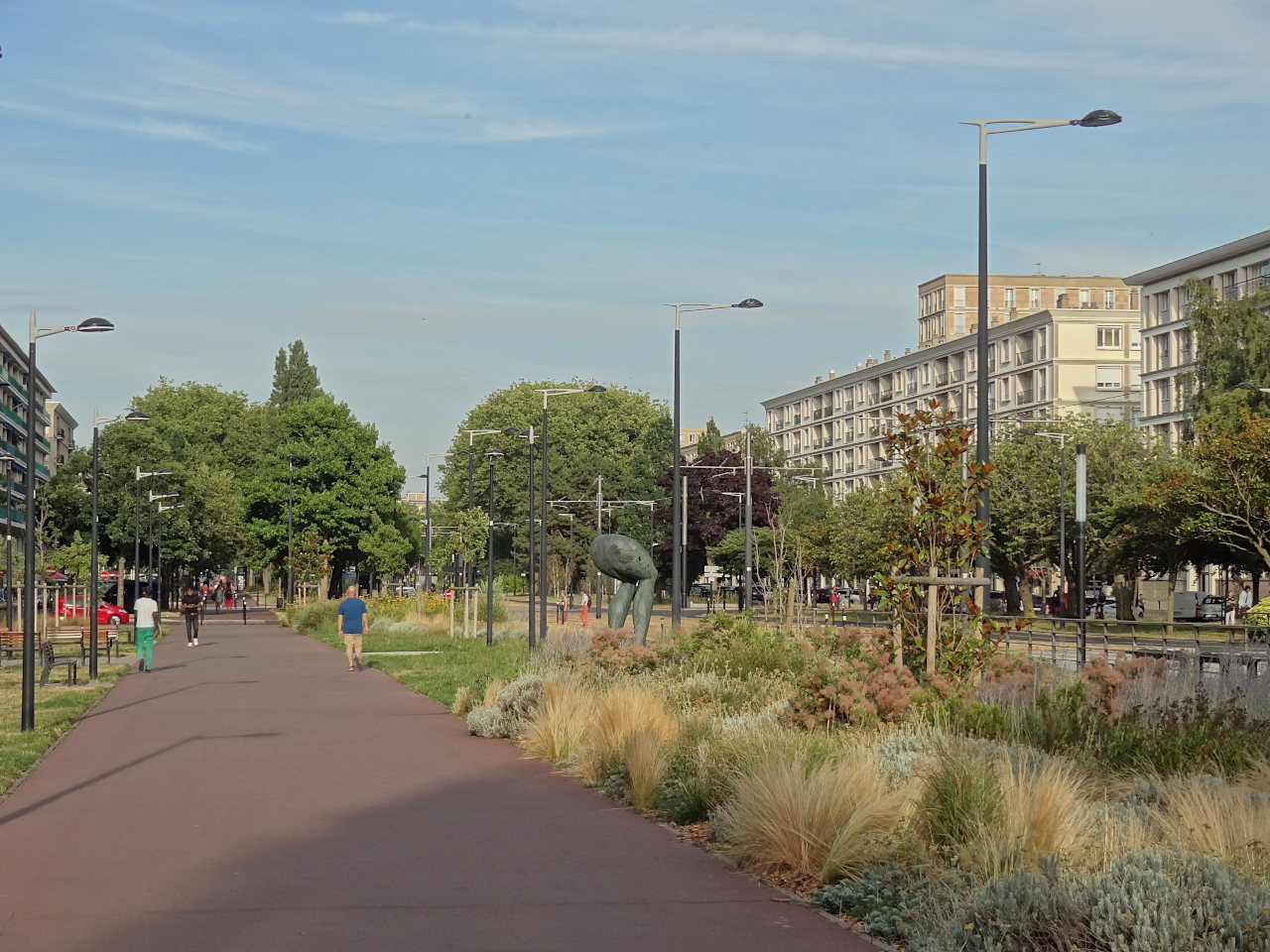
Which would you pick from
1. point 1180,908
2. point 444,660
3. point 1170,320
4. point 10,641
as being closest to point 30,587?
point 444,660

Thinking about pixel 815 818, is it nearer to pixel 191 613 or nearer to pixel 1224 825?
pixel 1224 825

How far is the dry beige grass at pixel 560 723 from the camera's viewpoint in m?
15.6

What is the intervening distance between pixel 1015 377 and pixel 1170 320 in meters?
18.1

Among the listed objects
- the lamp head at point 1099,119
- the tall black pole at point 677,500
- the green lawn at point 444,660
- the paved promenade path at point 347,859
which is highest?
the lamp head at point 1099,119

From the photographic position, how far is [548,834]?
11125mm

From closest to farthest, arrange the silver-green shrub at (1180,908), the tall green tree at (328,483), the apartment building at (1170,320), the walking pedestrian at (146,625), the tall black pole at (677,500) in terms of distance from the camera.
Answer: the silver-green shrub at (1180,908) → the walking pedestrian at (146,625) → the tall black pole at (677,500) → the apartment building at (1170,320) → the tall green tree at (328,483)

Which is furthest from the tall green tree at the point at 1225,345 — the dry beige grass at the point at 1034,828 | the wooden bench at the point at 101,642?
the dry beige grass at the point at 1034,828

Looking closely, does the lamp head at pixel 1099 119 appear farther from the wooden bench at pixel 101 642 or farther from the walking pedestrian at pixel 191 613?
the walking pedestrian at pixel 191 613

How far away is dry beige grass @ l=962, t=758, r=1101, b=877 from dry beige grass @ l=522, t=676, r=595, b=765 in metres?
6.98

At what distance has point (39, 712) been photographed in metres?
21.2

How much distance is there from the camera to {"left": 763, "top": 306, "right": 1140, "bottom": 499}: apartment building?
338ft

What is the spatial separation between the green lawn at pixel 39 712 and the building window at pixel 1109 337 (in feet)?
270

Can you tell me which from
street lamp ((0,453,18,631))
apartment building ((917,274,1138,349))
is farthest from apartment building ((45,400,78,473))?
apartment building ((917,274,1138,349))

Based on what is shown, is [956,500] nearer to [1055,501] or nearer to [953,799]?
[953,799]
